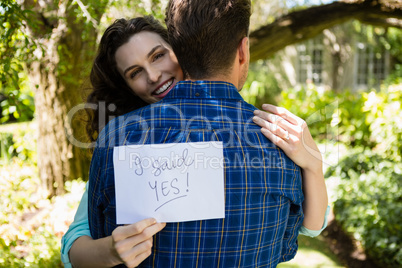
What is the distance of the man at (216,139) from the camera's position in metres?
1.06

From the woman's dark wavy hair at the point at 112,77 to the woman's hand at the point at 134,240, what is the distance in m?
0.87

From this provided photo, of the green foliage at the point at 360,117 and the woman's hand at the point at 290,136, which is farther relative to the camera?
the green foliage at the point at 360,117

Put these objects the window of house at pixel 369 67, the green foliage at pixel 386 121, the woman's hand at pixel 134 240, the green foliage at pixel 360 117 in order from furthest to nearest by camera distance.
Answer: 1. the window of house at pixel 369 67
2. the green foliage at pixel 360 117
3. the green foliage at pixel 386 121
4. the woman's hand at pixel 134 240

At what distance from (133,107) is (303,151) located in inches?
40.2

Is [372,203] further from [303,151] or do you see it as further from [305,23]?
[303,151]

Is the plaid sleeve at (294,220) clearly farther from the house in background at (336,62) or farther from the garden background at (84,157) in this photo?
the house in background at (336,62)

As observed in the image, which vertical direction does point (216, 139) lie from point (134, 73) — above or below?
below

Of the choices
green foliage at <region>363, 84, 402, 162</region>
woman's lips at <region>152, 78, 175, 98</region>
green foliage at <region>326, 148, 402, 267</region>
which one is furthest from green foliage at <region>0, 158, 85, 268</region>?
green foliage at <region>363, 84, 402, 162</region>

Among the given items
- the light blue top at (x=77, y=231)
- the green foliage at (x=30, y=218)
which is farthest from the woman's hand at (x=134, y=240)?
the green foliage at (x=30, y=218)

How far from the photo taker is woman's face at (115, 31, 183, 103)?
61.7 inches

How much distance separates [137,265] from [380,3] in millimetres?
3586

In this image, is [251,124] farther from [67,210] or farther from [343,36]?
[343,36]

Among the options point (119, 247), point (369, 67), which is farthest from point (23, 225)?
point (369, 67)

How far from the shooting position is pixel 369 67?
15.2 meters
